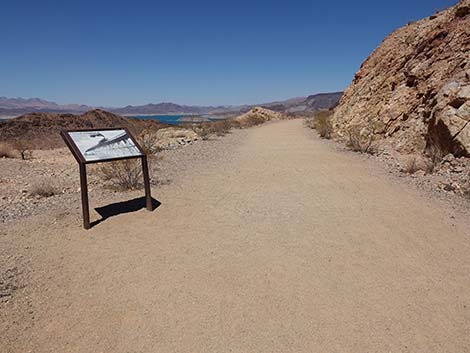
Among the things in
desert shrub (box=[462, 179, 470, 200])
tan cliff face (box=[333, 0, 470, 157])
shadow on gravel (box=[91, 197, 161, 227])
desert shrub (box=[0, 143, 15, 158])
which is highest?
tan cliff face (box=[333, 0, 470, 157])

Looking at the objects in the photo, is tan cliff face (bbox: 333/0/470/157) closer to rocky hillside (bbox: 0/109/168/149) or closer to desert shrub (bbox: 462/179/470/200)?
desert shrub (bbox: 462/179/470/200)

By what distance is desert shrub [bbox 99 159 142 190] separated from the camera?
743cm

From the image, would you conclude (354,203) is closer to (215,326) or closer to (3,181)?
(215,326)

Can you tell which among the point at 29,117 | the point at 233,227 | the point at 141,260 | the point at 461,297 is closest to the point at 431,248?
the point at 461,297

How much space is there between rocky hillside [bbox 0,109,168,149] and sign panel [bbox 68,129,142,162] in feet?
57.4

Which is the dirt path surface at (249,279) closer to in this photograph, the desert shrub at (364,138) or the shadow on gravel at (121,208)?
the shadow on gravel at (121,208)

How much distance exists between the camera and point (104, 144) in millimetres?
5422

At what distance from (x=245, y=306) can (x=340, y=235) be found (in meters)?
2.23

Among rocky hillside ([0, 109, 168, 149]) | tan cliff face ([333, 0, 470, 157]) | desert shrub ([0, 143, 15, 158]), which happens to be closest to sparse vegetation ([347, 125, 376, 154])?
tan cliff face ([333, 0, 470, 157])

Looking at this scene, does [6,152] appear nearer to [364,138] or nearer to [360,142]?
[360,142]

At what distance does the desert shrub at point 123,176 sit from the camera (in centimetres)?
743

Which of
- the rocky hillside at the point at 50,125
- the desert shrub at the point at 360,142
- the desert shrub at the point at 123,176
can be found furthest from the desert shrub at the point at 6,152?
the desert shrub at the point at 360,142

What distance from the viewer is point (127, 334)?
2924 mm

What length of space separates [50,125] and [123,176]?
23826 mm
